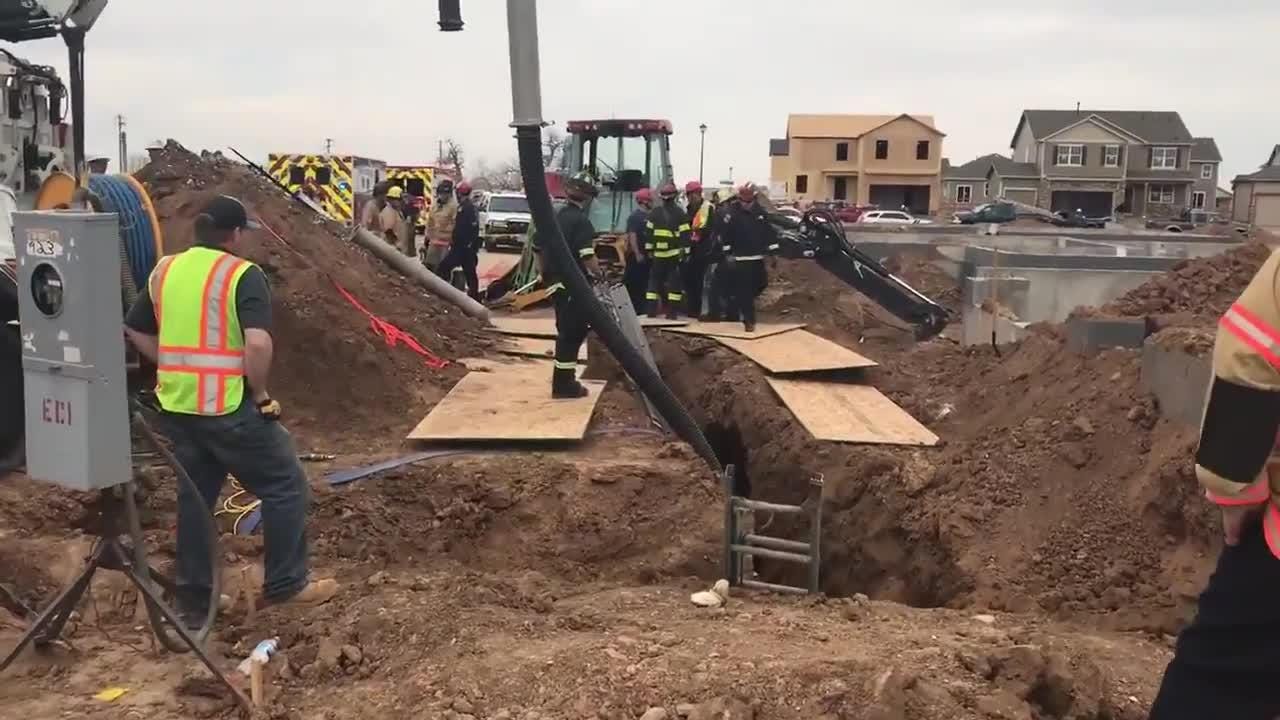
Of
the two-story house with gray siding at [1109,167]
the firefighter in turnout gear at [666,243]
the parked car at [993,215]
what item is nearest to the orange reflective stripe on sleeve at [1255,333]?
the firefighter in turnout gear at [666,243]

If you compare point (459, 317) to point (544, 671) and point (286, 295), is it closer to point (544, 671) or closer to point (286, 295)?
point (286, 295)

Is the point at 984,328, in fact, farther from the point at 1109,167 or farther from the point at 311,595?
the point at 1109,167

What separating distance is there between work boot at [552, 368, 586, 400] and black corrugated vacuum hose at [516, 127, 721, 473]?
77 centimetres

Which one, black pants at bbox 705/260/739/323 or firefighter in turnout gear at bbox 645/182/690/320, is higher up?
firefighter in turnout gear at bbox 645/182/690/320

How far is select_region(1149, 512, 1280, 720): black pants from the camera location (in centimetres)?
266

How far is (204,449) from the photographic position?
453 cm

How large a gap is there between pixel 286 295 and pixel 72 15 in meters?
2.67

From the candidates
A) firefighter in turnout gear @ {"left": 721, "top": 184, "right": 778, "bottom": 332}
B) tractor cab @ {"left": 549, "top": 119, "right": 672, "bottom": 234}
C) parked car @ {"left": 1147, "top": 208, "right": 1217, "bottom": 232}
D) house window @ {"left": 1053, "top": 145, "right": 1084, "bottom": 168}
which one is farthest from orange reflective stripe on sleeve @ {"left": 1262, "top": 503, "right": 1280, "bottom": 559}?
house window @ {"left": 1053, "top": 145, "right": 1084, "bottom": 168}

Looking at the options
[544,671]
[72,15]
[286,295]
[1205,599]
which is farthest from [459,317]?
[1205,599]

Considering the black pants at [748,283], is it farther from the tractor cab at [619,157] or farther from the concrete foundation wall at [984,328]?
the tractor cab at [619,157]

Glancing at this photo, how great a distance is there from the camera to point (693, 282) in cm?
1294

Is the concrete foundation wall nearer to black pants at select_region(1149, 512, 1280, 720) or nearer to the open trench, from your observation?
the open trench

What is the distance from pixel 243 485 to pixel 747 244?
787cm

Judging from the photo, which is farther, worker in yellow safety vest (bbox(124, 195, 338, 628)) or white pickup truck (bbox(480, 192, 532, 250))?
white pickup truck (bbox(480, 192, 532, 250))
